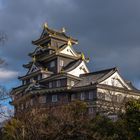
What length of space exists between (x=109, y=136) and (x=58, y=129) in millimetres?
4838

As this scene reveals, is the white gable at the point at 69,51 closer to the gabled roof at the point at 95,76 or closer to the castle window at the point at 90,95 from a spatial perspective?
the gabled roof at the point at 95,76

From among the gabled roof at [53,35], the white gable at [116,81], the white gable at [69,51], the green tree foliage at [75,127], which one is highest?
the gabled roof at [53,35]

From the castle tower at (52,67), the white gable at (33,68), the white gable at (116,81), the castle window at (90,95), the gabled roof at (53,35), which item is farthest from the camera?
the gabled roof at (53,35)

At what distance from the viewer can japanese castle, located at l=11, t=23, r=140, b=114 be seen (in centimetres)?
4762

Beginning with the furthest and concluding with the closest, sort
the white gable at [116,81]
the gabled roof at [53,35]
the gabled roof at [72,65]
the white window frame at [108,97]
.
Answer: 1. the gabled roof at [53,35]
2. the gabled roof at [72,65]
3. the white gable at [116,81]
4. the white window frame at [108,97]

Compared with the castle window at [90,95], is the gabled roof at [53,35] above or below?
above

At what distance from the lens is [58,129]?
2062cm

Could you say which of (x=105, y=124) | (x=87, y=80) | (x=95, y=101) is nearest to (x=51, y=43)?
(x=87, y=80)

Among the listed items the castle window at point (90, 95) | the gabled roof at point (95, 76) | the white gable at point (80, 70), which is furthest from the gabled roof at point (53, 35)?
the castle window at point (90, 95)

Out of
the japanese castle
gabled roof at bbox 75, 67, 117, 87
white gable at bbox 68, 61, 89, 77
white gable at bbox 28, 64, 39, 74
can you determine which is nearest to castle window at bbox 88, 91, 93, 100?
the japanese castle

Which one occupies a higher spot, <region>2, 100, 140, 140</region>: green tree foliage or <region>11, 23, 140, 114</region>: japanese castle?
<region>11, 23, 140, 114</region>: japanese castle

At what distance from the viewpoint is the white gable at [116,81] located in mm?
48781

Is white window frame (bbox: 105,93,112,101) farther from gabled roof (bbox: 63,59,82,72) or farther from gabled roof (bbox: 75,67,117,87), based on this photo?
gabled roof (bbox: 63,59,82,72)

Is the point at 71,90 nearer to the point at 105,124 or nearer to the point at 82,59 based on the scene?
the point at 82,59
